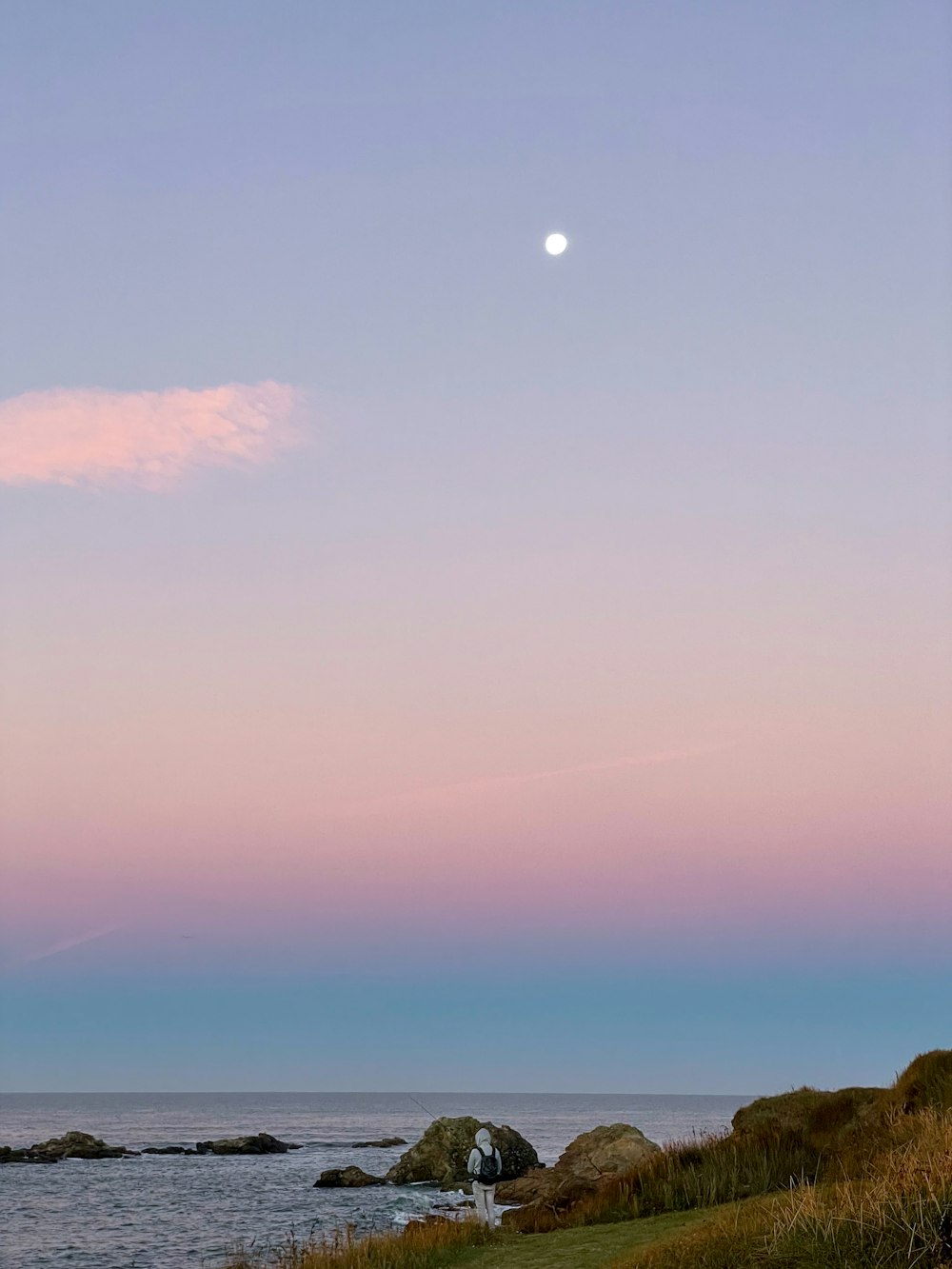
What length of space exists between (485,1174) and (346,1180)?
53054 mm

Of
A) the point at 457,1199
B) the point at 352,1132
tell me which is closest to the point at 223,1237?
the point at 457,1199

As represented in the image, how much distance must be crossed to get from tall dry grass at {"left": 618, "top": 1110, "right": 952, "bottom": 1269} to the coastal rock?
97226mm

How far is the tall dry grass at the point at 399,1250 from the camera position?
17.2 metres

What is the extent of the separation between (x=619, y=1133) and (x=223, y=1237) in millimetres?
17282

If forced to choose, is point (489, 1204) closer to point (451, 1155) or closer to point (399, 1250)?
point (399, 1250)

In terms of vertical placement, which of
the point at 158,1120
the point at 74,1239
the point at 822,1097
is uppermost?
the point at 822,1097

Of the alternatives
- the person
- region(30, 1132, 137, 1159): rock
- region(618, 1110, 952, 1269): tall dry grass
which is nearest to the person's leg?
the person

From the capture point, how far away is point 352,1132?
149875 millimetres

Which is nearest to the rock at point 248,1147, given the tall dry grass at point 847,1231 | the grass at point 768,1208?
the grass at point 768,1208

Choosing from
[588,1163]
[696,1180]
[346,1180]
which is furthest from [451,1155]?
[696,1180]

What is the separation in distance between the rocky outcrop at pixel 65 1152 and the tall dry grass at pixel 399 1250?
3436 inches

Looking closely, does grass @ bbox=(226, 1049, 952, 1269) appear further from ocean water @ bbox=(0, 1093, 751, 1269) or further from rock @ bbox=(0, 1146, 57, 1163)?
rock @ bbox=(0, 1146, 57, 1163)

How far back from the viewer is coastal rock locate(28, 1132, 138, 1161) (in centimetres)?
9566

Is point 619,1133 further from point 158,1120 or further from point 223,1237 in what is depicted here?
point 158,1120
